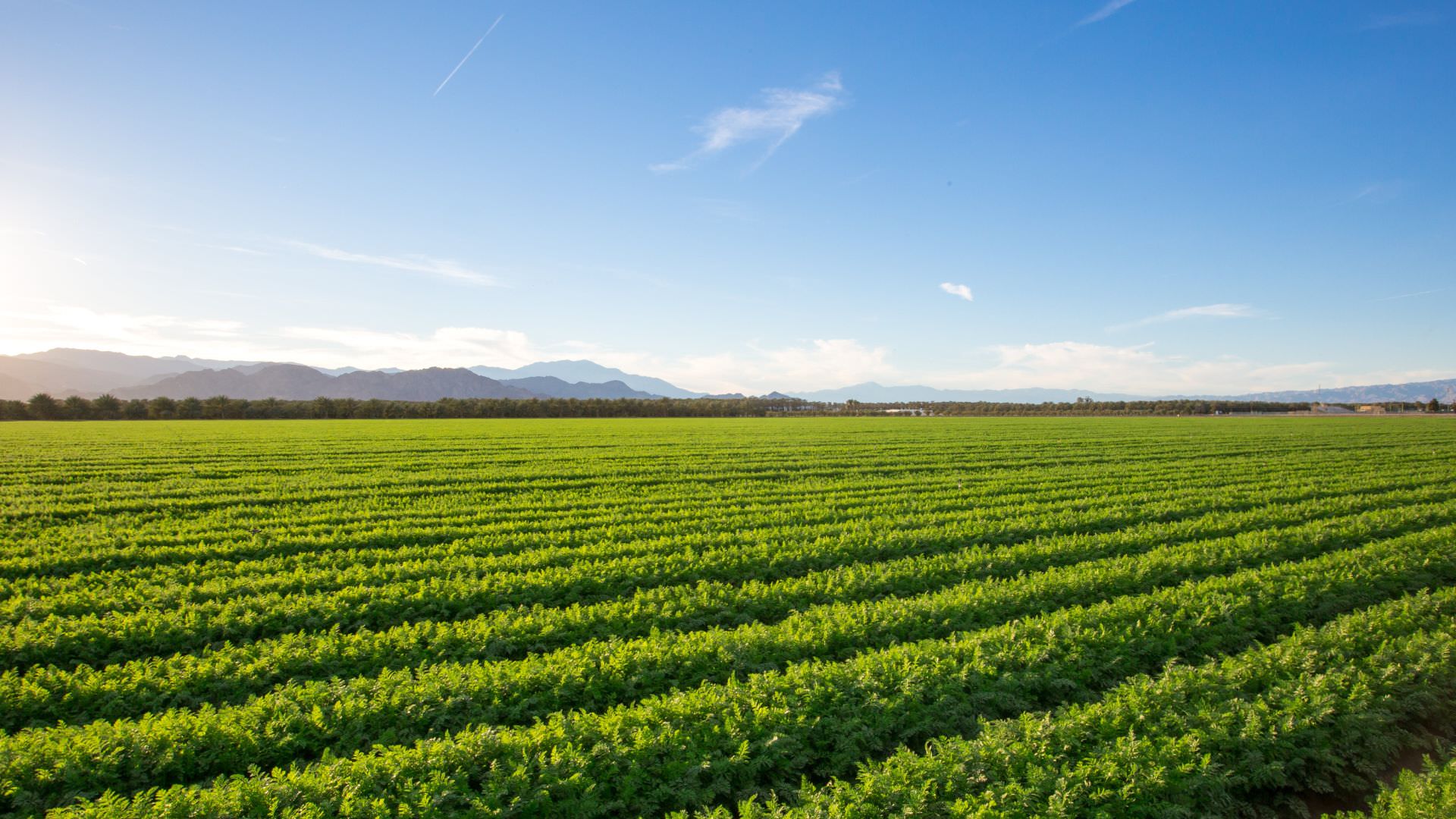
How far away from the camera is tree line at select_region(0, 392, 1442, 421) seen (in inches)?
3059

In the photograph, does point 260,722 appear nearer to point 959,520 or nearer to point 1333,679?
point 1333,679

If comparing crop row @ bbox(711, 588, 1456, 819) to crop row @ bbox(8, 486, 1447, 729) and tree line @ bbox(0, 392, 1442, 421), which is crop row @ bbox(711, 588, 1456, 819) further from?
tree line @ bbox(0, 392, 1442, 421)

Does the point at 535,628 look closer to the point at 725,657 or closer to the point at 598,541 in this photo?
the point at 725,657

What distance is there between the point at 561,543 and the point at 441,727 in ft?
21.3

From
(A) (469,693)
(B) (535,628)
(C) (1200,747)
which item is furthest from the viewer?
(B) (535,628)

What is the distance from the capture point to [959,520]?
47.2 ft

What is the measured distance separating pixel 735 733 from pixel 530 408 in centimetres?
9644

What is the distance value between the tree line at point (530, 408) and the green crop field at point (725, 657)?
80179 millimetres

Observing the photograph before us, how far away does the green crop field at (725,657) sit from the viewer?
5.07m

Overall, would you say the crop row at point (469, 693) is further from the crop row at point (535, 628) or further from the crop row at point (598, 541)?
the crop row at point (598, 541)

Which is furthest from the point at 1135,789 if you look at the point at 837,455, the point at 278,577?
the point at 837,455

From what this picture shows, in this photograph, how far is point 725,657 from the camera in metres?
7.11

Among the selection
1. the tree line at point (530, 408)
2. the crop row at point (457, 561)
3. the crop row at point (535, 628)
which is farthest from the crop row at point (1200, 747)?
the tree line at point (530, 408)

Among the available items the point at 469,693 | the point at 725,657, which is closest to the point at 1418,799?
the point at 725,657
